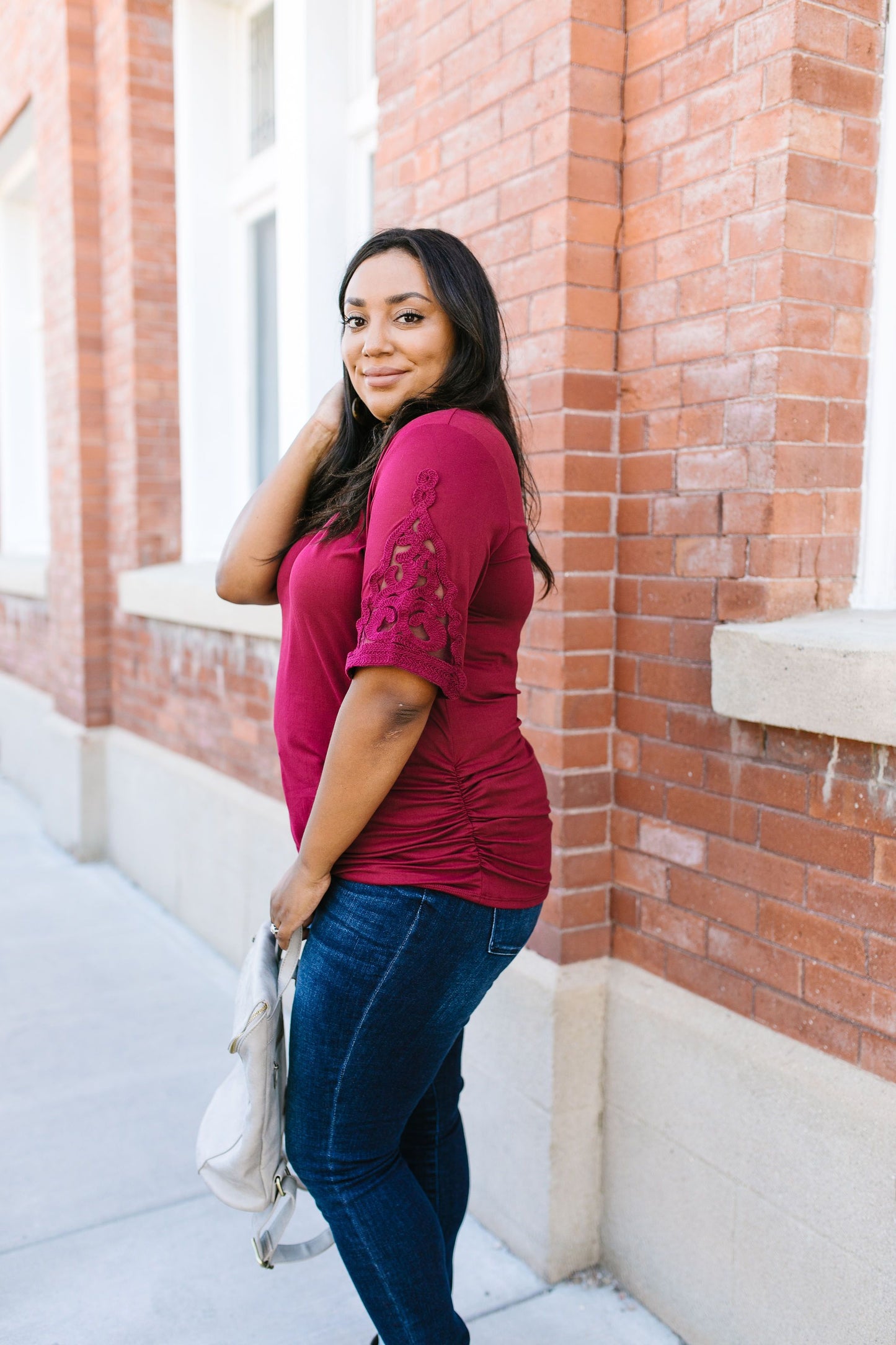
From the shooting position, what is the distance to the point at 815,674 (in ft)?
6.58

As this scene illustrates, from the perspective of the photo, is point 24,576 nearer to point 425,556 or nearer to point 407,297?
point 407,297

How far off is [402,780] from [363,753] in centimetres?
12

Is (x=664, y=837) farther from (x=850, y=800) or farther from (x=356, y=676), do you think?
(x=356, y=676)

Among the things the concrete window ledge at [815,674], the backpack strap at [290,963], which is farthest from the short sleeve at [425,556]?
the concrete window ledge at [815,674]

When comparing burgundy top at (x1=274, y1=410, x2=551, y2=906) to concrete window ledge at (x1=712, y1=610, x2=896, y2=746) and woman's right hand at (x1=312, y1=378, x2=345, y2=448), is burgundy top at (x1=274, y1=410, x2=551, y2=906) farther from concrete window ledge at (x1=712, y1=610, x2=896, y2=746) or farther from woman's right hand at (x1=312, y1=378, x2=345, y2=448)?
concrete window ledge at (x1=712, y1=610, x2=896, y2=746)

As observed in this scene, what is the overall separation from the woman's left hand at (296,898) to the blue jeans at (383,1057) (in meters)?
0.03

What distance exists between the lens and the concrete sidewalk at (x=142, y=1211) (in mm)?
2438

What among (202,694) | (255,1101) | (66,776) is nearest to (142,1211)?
(255,1101)

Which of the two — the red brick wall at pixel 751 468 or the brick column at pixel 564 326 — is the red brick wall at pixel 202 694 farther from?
the red brick wall at pixel 751 468

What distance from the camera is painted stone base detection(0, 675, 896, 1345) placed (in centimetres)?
Answer: 203

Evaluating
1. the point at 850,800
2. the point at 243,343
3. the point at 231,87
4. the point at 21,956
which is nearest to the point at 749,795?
the point at 850,800

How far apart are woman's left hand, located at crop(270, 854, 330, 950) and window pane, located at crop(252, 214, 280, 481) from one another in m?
3.44

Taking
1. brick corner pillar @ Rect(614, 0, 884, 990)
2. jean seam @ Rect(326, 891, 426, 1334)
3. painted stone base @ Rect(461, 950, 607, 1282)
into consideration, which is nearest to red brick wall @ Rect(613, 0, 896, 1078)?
brick corner pillar @ Rect(614, 0, 884, 990)

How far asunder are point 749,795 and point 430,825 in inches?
32.6
